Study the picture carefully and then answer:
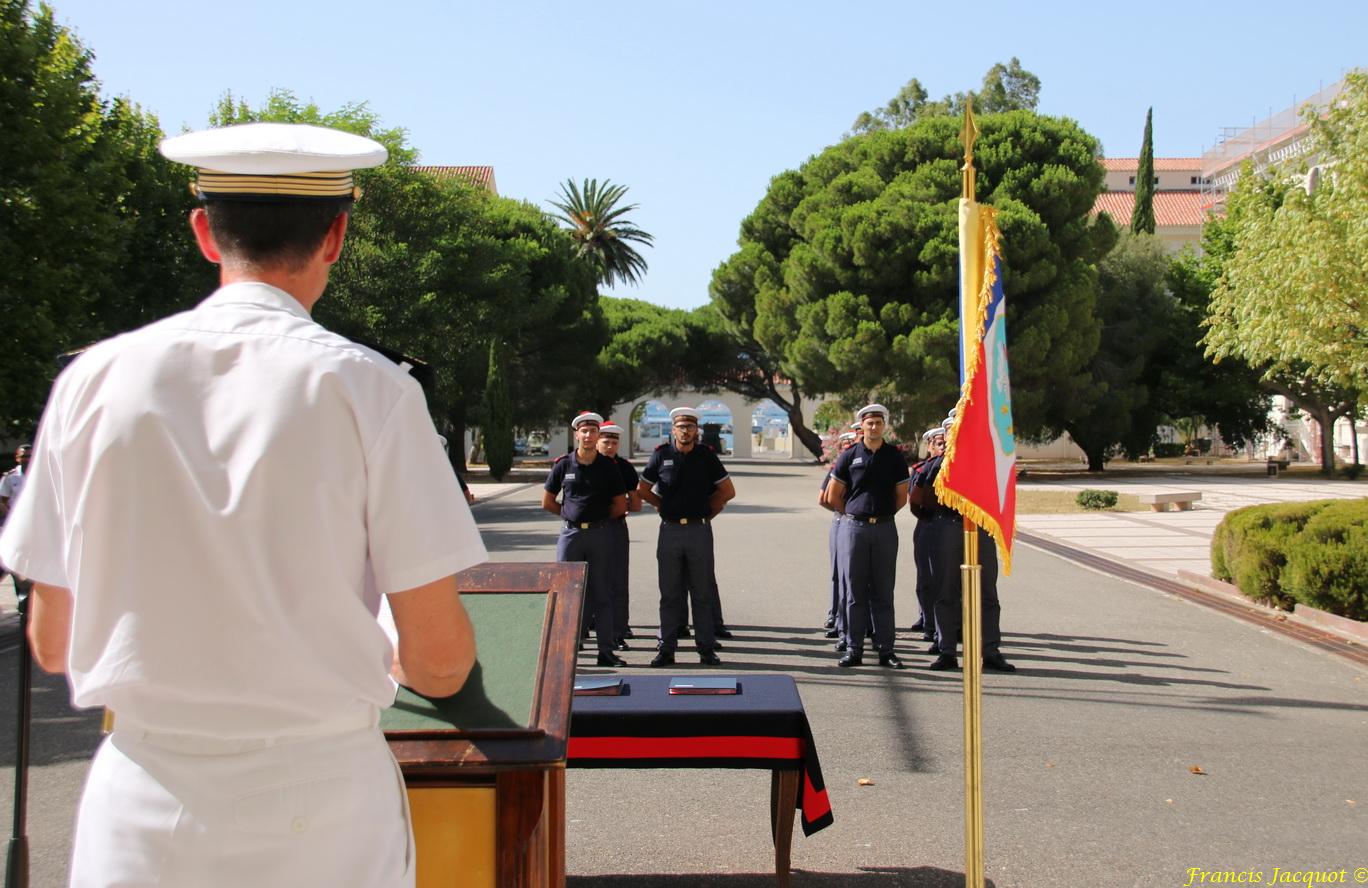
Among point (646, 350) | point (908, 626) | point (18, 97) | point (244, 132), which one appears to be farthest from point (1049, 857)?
point (646, 350)

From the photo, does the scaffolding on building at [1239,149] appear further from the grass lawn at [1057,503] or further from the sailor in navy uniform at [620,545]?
the sailor in navy uniform at [620,545]

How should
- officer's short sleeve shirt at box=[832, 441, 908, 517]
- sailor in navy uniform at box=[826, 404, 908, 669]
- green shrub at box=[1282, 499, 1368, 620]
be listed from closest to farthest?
sailor in navy uniform at box=[826, 404, 908, 669] < officer's short sleeve shirt at box=[832, 441, 908, 517] < green shrub at box=[1282, 499, 1368, 620]

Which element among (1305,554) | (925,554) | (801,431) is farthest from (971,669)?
(801,431)

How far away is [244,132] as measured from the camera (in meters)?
1.75

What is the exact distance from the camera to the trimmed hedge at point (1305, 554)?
1109 centimetres

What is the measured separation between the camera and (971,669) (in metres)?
4.00

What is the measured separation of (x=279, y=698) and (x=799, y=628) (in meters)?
10.1

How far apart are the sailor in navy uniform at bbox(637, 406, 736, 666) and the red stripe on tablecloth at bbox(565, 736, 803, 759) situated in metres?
5.28

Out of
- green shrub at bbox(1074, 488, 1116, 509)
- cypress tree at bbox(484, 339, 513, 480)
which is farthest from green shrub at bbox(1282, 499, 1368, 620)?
cypress tree at bbox(484, 339, 513, 480)

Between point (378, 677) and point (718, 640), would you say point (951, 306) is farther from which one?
point (378, 677)

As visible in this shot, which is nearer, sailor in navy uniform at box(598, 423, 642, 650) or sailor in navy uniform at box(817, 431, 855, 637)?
sailor in navy uniform at box(817, 431, 855, 637)

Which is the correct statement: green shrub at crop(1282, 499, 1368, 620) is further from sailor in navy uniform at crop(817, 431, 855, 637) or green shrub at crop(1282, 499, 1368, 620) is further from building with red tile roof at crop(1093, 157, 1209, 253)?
building with red tile roof at crop(1093, 157, 1209, 253)

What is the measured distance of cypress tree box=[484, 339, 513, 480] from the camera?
39.4 meters

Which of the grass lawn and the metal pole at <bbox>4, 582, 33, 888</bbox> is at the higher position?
the metal pole at <bbox>4, 582, 33, 888</bbox>
